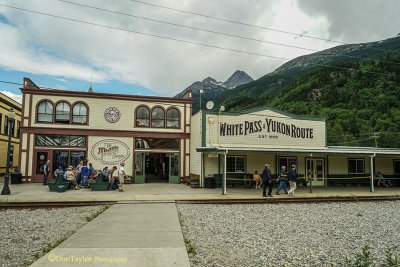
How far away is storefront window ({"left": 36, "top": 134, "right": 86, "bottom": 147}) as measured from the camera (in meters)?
18.7

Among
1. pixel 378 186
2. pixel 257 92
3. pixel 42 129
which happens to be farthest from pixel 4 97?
pixel 257 92

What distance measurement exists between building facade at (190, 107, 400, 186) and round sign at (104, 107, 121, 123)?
5394 mm

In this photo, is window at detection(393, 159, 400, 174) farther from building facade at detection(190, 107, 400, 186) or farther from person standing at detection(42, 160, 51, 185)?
person standing at detection(42, 160, 51, 185)

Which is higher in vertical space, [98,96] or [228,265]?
[98,96]

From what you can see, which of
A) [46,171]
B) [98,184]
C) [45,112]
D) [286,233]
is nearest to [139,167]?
[98,184]

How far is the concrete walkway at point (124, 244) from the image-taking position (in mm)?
4879

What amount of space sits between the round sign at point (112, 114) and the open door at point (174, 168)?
15.4ft

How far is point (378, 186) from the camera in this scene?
2103 cm

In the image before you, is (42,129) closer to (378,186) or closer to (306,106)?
(378,186)

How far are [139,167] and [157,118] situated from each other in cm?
376

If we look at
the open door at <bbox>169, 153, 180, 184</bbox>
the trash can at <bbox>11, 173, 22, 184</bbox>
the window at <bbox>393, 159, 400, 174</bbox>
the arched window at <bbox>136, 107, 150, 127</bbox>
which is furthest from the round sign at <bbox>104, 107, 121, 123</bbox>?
the window at <bbox>393, 159, 400, 174</bbox>

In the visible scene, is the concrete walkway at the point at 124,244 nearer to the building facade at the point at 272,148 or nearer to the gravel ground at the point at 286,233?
Result: the gravel ground at the point at 286,233

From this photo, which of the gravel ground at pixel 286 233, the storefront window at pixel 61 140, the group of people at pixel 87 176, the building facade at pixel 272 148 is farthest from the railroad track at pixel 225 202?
the storefront window at pixel 61 140

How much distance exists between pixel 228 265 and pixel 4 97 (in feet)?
95.8
